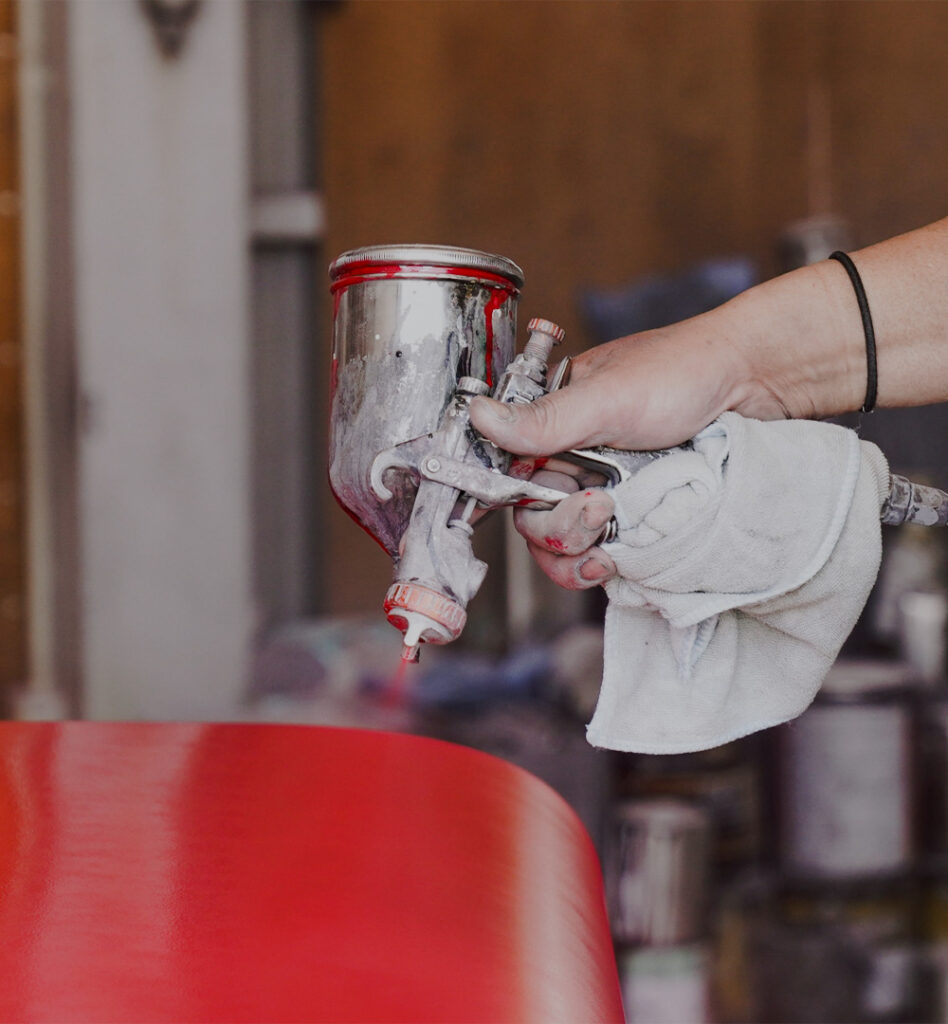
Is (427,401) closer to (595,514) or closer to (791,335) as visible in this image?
(595,514)

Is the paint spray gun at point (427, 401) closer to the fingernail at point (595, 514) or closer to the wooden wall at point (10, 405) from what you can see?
the fingernail at point (595, 514)

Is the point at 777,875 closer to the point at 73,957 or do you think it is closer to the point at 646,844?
the point at 646,844

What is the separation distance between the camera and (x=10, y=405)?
192 cm

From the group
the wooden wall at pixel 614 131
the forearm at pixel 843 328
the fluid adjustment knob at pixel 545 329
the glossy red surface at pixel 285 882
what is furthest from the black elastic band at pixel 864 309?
the wooden wall at pixel 614 131

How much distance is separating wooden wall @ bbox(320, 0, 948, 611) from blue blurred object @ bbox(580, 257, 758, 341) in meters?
0.19

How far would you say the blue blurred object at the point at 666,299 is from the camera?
7.51ft

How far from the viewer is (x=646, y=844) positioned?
6.31 feet

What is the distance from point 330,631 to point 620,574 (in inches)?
61.9

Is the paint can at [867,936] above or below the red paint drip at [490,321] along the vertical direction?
below

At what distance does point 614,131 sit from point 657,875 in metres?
1.62

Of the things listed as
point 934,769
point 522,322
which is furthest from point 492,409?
point 522,322

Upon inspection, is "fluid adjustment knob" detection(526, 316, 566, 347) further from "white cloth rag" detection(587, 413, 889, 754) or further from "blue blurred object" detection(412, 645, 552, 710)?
"blue blurred object" detection(412, 645, 552, 710)

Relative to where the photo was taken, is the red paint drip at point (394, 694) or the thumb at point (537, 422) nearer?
the thumb at point (537, 422)

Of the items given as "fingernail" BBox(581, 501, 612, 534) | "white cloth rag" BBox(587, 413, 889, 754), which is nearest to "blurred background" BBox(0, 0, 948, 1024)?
"white cloth rag" BBox(587, 413, 889, 754)
